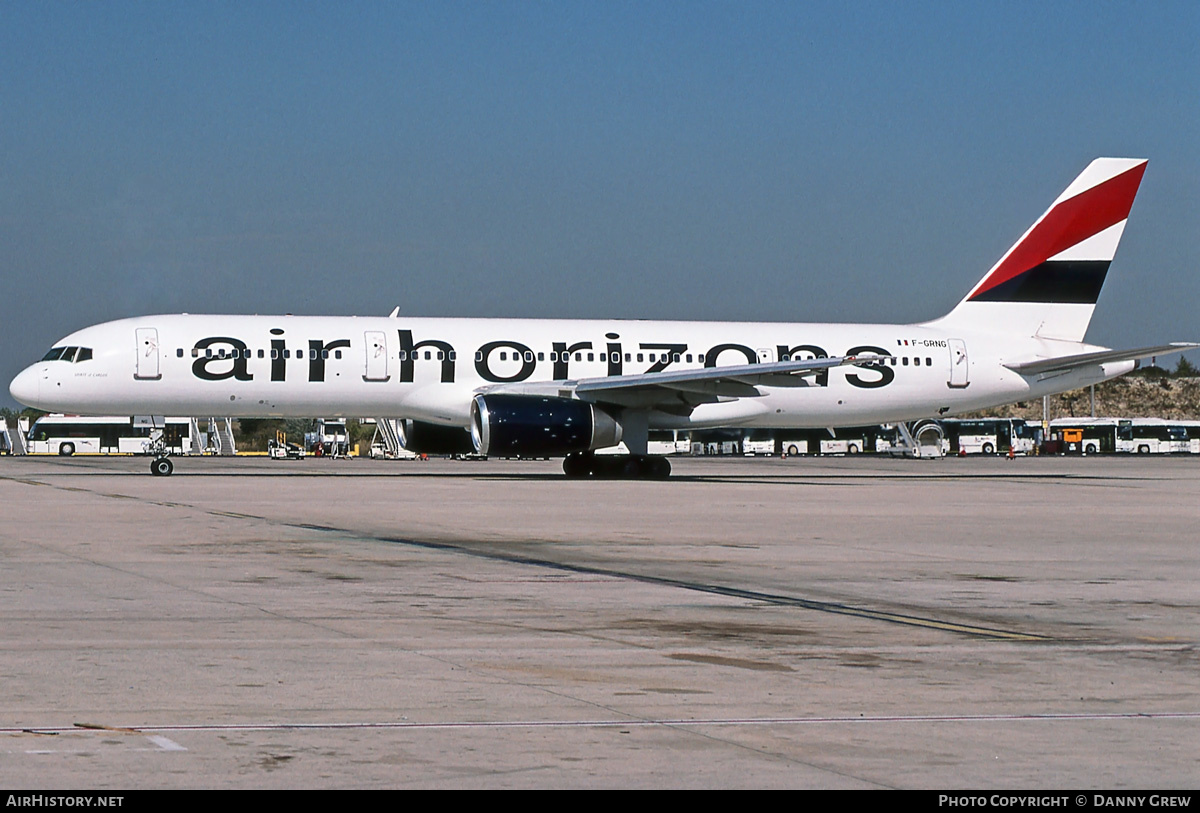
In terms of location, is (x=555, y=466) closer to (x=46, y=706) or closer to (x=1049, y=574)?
(x=1049, y=574)

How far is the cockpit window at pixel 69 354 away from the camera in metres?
36.1

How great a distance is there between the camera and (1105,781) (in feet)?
19.1

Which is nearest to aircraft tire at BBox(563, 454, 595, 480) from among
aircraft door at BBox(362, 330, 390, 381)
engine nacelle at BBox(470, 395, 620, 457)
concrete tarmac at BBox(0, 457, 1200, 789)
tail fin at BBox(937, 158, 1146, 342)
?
engine nacelle at BBox(470, 395, 620, 457)

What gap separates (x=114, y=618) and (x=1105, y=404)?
15720 cm

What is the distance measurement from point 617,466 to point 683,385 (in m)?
3.23

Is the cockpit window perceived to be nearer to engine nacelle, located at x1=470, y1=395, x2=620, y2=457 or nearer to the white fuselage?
the white fuselage

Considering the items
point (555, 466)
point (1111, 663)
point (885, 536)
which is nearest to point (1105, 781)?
point (1111, 663)

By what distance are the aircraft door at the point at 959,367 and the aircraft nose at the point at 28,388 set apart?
24.1 m

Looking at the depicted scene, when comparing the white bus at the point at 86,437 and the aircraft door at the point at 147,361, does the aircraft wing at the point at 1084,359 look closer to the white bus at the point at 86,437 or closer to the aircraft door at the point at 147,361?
the aircraft door at the point at 147,361

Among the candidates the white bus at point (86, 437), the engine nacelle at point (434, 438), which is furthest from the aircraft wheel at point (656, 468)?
the white bus at point (86, 437)

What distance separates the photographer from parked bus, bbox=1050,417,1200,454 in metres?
109

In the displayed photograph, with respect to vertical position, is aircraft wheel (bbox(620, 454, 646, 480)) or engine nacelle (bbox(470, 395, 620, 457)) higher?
engine nacelle (bbox(470, 395, 620, 457))

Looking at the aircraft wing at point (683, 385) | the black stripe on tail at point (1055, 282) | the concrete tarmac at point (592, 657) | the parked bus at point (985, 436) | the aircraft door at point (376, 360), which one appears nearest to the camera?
the concrete tarmac at point (592, 657)

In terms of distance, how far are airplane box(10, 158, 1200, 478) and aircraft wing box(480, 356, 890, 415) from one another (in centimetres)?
6
